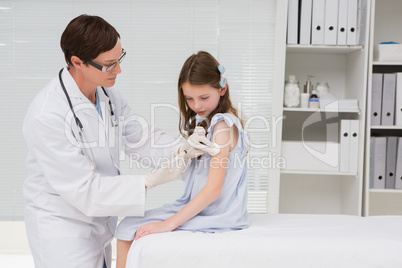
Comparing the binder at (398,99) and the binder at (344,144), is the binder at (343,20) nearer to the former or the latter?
the binder at (398,99)

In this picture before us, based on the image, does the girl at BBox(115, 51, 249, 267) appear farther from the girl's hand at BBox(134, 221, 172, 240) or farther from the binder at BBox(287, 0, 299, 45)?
the binder at BBox(287, 0, 299, 45)

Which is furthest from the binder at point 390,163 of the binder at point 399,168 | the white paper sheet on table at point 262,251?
the white paper sheet on table at point 262,251

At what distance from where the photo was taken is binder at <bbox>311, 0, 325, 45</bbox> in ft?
8.58

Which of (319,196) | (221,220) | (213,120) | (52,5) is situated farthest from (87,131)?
(319,196)

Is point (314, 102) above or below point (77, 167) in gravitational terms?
above

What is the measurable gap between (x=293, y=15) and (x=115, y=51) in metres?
1.40

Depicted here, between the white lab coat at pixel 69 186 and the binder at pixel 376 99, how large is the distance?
5.53 feet

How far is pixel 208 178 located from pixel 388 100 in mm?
1600

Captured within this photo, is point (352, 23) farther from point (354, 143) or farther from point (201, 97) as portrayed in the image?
point (201, 97)

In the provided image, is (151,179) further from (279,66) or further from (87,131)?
(279,66)

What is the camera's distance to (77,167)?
4.82 feet

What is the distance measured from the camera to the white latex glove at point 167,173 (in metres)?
1.51

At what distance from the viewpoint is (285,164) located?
270cm

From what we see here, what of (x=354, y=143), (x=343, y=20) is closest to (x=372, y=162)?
(x=354, y=143)
